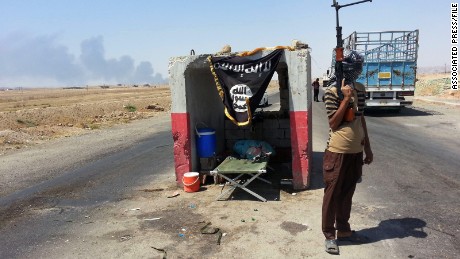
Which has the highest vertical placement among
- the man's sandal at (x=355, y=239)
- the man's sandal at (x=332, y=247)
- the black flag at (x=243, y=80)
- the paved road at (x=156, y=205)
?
the black flag at (x=243, y=80)

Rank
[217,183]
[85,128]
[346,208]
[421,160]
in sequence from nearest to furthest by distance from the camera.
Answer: [346,208] → [217,183] → [421,160] → [85,128]

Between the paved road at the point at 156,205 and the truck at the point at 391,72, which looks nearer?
the paved road at the point at 156,205

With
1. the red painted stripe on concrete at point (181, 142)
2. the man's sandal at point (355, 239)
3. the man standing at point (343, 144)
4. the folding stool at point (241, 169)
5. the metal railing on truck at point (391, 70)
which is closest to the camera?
the man standing at point (343, 144)

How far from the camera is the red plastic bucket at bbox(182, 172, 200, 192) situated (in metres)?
7.68

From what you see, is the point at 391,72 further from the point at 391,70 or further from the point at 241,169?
the point at 241,169

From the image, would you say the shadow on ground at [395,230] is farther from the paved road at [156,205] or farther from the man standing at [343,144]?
the man standing at [343,144]

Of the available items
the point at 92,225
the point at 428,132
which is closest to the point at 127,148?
the point at 92,225

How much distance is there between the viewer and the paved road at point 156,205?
5207mm

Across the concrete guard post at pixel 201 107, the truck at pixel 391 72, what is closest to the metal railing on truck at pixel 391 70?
the truck at pixel 391 72

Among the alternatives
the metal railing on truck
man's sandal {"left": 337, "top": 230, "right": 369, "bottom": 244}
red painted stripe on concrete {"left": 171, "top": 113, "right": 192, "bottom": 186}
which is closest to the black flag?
red painted stripe on concrete {"left": 171, "top": 113, "right": 192, "bottom": 186}

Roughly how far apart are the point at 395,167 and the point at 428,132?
6604 mm

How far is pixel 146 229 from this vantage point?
5.95 meters

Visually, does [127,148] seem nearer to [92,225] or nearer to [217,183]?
[217,183]

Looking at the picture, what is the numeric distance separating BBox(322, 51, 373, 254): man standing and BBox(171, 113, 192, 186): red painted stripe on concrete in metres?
3.84
